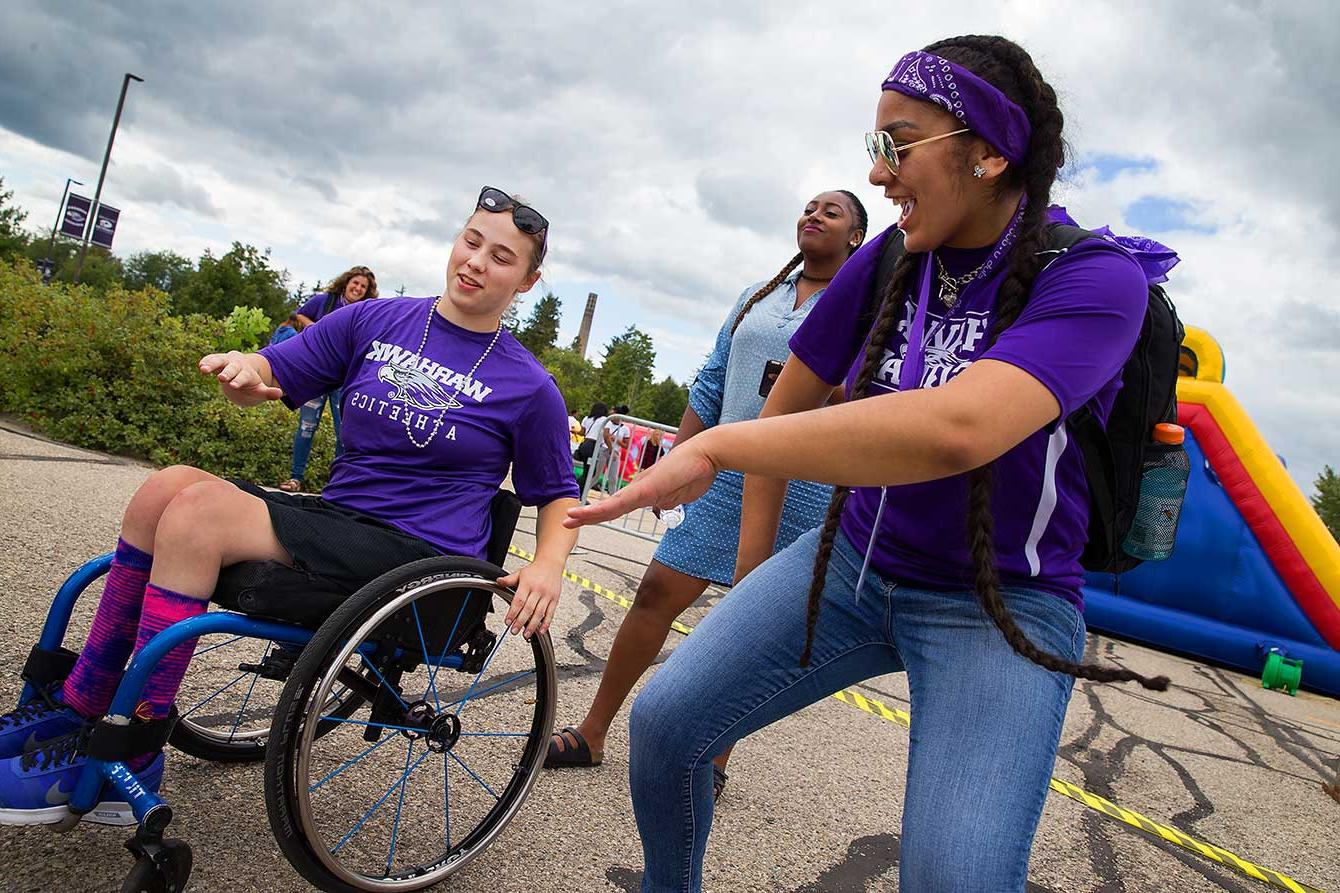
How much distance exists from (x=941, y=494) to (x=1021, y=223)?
1.59 ft

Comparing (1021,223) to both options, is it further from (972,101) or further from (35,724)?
(35,724)

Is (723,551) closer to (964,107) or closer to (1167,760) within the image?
(964,107)

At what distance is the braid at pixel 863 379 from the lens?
1.66 metres

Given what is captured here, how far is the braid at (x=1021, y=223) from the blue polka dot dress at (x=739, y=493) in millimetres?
1438

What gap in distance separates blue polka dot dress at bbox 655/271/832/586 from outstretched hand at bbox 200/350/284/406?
138cm

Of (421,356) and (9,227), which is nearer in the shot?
(421,356)

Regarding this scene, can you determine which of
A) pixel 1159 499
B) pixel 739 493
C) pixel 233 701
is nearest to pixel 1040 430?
pixel 1159 499

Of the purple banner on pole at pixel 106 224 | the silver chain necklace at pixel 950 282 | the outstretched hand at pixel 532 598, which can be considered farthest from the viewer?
the purple banner on pole at pixel 106 224

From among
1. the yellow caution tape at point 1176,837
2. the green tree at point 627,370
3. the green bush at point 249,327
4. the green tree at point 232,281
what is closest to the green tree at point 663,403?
the green tree at point 627,370

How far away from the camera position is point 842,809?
3.16 metres

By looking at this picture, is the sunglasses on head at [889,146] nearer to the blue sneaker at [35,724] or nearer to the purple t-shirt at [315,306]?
the blue sneaker at [35,724]

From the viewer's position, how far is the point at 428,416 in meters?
2.28

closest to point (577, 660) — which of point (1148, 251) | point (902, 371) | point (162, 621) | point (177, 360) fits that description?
point (162, 621)

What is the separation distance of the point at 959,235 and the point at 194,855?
2046mm
